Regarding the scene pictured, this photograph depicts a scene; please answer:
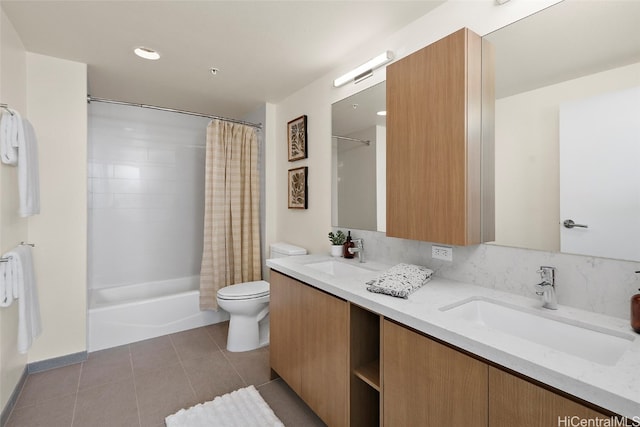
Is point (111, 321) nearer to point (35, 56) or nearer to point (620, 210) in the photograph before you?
point (35, 56)

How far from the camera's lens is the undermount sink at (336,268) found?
6.59 ft

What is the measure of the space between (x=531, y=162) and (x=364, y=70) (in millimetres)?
1212

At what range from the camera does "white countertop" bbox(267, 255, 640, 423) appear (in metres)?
0.69

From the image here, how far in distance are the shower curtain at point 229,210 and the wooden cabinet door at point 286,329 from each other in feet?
3.80

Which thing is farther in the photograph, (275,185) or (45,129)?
(275,185)

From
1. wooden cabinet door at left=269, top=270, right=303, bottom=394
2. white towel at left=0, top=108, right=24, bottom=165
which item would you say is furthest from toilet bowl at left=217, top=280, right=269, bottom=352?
white towel at left=0, top=108, right=24, bottom=165

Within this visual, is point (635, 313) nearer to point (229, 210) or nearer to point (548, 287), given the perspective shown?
point (548, 287)

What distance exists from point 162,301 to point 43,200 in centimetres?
127

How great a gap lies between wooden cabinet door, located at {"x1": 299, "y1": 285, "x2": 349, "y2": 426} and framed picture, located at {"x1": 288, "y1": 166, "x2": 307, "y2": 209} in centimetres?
121

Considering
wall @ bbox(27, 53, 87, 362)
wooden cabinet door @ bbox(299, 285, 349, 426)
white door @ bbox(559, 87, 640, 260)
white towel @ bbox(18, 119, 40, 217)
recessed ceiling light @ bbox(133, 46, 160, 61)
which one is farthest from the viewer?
wall @ bbox(27, 53, 87, 362)

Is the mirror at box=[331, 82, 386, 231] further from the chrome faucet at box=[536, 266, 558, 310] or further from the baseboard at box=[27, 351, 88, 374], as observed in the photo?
the baseboard at box=[27, 351, 88, 374]

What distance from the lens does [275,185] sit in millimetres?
3322

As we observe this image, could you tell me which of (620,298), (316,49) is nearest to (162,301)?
(316,49)

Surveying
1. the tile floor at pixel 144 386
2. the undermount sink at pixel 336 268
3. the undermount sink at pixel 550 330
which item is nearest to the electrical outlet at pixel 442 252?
the undermount sink at pixel 550 330
